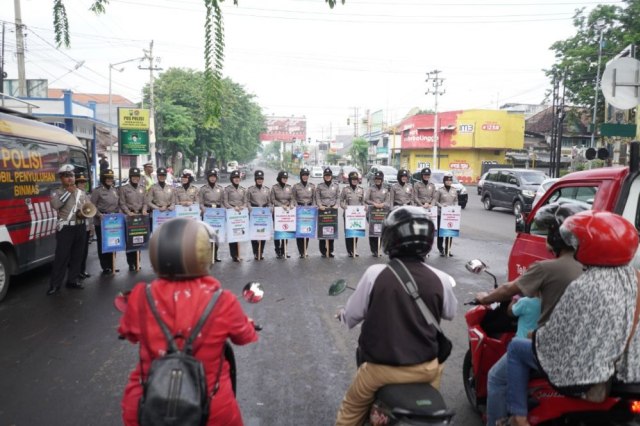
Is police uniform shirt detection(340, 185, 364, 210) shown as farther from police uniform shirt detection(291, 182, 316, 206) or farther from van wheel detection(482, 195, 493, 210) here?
van wheel detection(482, 195, 493, 210)

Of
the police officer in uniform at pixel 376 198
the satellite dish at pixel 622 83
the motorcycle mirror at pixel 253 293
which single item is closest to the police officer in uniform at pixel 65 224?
the police officer in uniform at pixel 376 198

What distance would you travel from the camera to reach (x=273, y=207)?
11.0 m

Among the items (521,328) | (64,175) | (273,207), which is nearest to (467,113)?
(273,207)

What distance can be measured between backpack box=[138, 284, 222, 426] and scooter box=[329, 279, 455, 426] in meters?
0.85

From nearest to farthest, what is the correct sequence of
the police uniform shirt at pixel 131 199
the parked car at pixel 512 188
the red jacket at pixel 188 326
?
1. the red jacket at pixel 188 326
2. the police uniform shirt at pixel 131 199
3. the parked car at pixel 512 188

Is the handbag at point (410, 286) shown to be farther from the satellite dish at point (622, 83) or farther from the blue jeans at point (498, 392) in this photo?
the satellite dish at point (622, 83)

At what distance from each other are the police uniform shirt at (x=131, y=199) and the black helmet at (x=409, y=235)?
315 inches

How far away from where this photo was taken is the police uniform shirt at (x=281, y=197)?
11.0 m

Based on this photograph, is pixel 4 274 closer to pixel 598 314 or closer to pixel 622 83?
pixel 598 314

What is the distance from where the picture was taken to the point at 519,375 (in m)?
2.95

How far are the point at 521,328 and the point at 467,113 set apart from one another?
146 ft

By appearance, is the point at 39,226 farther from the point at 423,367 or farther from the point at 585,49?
the point at 585,49

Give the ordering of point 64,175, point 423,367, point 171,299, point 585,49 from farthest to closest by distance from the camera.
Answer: point 585,49 < point 64,175 < point 423,367 < point 171,299

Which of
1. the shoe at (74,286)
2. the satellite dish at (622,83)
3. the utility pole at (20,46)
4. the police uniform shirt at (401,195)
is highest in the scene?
the utility pole at (20,46)
